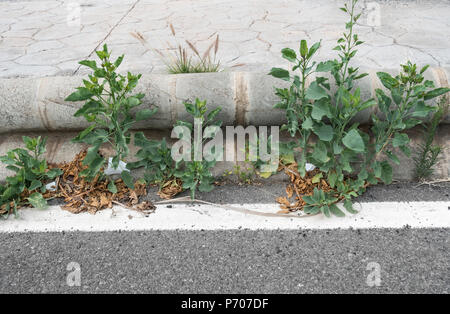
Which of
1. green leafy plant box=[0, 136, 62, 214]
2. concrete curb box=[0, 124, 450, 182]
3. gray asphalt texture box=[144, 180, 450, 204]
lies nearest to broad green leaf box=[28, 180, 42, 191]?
green leafy plant box=[0, 136, 62, 214]

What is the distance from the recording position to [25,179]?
2252 millimetres

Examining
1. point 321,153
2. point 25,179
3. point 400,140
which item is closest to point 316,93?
Answer: point 321,153

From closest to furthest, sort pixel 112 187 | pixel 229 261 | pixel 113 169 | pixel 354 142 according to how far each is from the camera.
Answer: pixel 229 261 → pixel 354 142 → pixel 112 187 → pixel 113 169

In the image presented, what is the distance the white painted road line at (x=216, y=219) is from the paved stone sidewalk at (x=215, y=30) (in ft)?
5.01

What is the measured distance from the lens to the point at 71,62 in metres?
3.49

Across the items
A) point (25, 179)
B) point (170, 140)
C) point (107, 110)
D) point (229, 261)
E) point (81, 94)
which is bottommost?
point (229, 261)

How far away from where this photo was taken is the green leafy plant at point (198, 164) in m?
2.17

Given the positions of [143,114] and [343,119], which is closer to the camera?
[343,119]

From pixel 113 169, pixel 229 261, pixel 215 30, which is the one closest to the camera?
pixel 229 261

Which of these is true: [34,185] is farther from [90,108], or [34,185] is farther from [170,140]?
[170,140]

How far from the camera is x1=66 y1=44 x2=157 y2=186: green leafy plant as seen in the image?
6.64 ft

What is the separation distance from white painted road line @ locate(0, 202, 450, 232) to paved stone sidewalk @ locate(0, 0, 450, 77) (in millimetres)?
1527

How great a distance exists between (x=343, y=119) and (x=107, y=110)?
1.33 m

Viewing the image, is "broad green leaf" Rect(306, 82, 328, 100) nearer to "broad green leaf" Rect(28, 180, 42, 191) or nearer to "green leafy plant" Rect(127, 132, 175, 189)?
"green leafy plant" Rect(127, 132, 175, 189)
